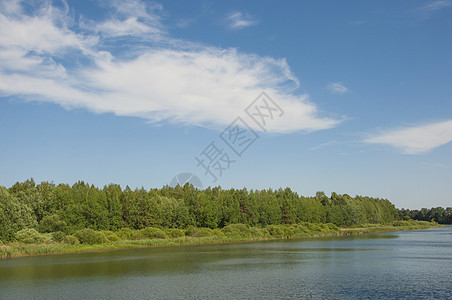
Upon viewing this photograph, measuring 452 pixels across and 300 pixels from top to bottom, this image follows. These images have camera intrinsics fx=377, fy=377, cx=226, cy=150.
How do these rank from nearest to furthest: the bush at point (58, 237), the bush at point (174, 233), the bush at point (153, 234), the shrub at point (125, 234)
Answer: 1. the bush at point (58, 237)
2. the shrub at point (125, 234)
3. the bush at point (153, 234)
4. the bush at point (174, 233)

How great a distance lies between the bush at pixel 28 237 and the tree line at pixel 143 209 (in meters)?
5.52

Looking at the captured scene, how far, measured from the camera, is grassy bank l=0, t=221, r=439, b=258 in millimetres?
66000

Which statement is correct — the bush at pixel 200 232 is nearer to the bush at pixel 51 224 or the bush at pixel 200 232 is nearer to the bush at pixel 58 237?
the bush at pixel 51 224

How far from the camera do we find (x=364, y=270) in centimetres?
4000

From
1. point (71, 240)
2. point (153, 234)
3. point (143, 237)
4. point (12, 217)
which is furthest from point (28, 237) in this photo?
point (153, 234)

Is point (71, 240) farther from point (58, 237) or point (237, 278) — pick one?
point (237, 278)

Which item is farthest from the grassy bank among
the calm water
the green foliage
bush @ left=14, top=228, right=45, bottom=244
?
the calm water

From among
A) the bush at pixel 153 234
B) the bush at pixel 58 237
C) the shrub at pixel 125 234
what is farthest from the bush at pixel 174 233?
the bush at pixel 58 237

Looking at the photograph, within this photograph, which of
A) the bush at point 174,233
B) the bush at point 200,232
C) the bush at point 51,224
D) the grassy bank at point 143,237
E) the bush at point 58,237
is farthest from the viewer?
the bush at point 200,232

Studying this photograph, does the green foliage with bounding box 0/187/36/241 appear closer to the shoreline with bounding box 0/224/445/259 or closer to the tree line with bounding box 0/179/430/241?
the tree line with bounding box 0/179/430/241

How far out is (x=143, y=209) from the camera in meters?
101

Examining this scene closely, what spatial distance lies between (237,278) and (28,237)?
1898 inches

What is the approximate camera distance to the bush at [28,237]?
67963 millimetres

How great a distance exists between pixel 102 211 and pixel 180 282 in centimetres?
5894
